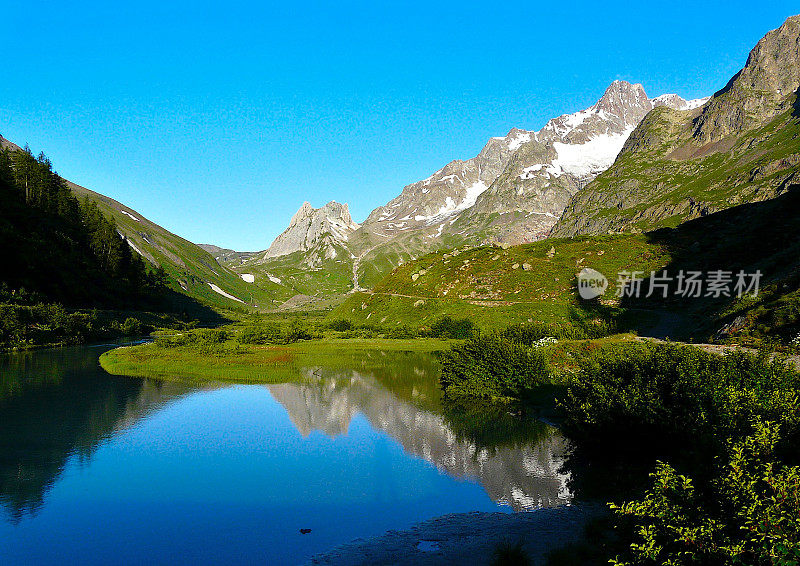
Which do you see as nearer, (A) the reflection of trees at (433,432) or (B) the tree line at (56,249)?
(A) the reflection of trees at (433,432)

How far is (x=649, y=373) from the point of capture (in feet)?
83.8

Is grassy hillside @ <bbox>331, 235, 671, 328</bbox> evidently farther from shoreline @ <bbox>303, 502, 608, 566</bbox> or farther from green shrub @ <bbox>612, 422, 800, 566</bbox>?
green shrub @ <bbox>612, 422, 800, 566</bbox>

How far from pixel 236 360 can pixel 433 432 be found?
46.0 metres

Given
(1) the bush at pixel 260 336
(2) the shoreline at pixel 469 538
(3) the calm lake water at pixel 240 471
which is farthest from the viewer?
(1) the bush at pixel 260 336

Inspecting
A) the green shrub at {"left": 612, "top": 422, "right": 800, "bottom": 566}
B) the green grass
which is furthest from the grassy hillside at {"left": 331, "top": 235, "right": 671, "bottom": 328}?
the green shrub at {"left": 612, "top": 422, "right": 800, "bottom": 566}

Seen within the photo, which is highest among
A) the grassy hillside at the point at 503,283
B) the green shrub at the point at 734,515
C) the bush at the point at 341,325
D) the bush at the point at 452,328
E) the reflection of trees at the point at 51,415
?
the grassy hillside at the point at 503,283

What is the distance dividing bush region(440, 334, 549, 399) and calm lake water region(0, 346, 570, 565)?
3.38 m

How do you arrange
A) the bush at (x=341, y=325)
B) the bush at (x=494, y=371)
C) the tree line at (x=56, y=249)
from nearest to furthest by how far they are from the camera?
the bush at (x=494, y=371) → the tree line at (x=56, y=249) → the bush at (x=341, y=325)

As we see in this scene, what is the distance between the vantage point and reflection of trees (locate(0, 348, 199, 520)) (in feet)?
77.9

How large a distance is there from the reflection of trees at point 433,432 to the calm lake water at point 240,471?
0.15 metres

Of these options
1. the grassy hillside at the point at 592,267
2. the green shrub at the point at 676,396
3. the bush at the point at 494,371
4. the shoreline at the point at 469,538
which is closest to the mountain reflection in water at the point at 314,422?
the shoreline at the point at 469,538

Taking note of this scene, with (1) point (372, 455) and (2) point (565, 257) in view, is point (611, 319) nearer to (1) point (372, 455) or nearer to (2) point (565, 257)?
(2) point (565, 257)

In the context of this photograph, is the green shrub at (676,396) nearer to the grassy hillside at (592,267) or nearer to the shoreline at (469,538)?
the shoreline at (469,538)

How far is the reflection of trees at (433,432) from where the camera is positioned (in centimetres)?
2370
